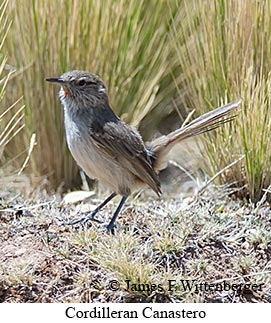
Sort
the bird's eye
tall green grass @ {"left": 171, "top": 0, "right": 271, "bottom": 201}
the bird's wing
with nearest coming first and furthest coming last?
the bird's wing → the bird's eye → tall green grass @ {"left": 171, "top": 0, "right": 271, "bottom": 201}

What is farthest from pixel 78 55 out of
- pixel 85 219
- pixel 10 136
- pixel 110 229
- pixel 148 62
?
pixel 110 229

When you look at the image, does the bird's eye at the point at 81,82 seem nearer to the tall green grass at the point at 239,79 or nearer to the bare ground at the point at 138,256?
the bare ground at the point at 138,256

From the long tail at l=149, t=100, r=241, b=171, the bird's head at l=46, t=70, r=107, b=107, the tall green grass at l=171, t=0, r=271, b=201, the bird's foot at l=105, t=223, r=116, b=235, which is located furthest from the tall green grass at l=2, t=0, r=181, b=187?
the bird's foot at l=105, t=223, r=116, b=235

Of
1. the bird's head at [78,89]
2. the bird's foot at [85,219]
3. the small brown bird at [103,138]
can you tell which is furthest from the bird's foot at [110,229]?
the bird's head at [78,89]

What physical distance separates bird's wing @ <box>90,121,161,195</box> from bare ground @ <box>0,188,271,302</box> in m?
0.25

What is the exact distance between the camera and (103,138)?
441 cm

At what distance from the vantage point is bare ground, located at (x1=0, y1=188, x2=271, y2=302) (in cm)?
382

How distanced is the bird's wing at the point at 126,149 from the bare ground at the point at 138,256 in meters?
0.25

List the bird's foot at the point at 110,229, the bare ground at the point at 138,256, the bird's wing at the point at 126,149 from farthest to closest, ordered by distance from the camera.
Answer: the bird's wing at the point at 126,149, the bird's foot at the point at 110,229, the bare ground at the point at 138,256

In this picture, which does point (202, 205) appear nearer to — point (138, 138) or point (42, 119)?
point (138, 138)

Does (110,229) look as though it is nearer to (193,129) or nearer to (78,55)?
(193,129)

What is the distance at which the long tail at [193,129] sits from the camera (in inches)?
182

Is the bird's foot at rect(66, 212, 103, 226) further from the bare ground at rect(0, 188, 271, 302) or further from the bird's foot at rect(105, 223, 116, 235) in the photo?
the bird's foot at rect(105, 223, 116, 235)

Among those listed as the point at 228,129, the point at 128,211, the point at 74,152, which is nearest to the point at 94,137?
the point at 74,152
